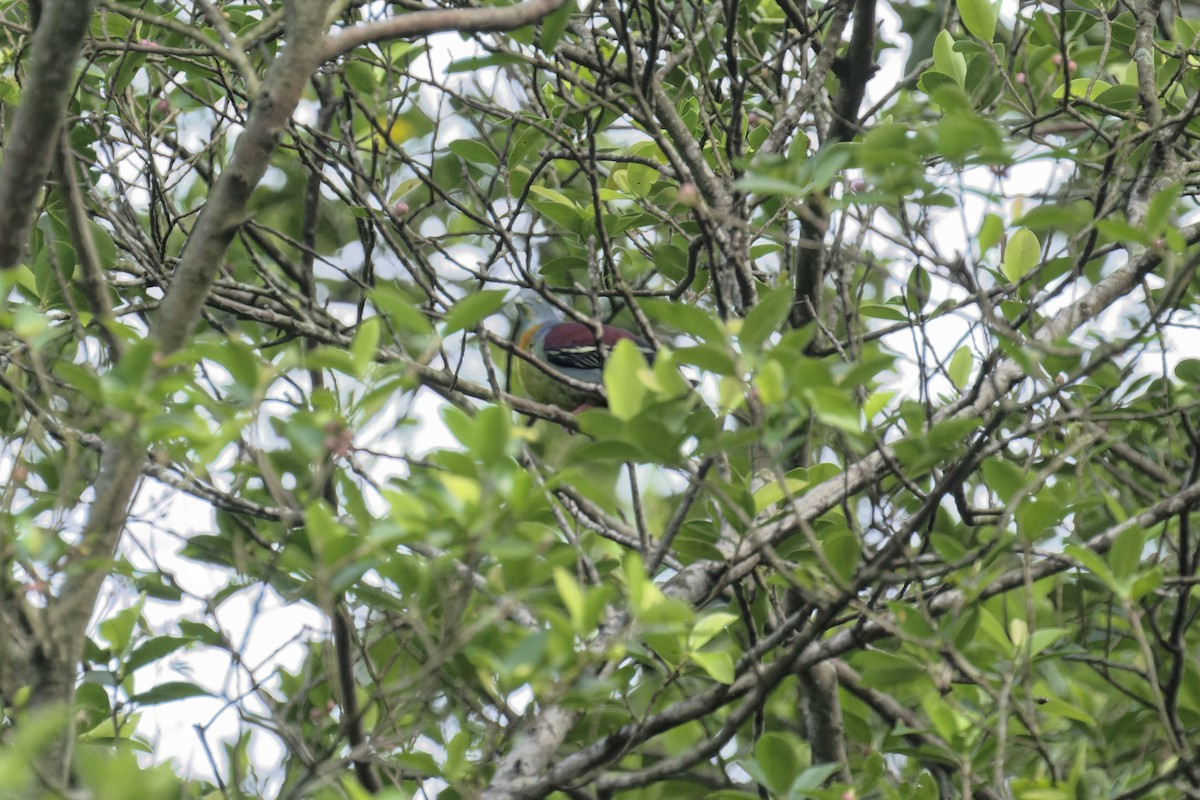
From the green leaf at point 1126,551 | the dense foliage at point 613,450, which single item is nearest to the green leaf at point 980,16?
the dense foliage at point 613,450

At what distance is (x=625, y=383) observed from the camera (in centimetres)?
219

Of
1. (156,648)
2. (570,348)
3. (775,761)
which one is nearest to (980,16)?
(775,761)

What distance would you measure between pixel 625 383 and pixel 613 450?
14 cm

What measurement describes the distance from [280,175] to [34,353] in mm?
6230

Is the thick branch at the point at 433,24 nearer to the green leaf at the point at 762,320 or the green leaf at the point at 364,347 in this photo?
the green leaf at the point at 364,347

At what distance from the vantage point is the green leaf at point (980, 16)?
143 inches

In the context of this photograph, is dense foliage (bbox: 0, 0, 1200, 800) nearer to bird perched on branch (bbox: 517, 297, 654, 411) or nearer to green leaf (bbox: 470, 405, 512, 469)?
green leaf (bbox: 470, 405, 512, 469)

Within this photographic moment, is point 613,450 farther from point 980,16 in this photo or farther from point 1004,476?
point 980,16

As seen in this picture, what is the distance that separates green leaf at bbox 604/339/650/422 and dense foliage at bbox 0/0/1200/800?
0.01m

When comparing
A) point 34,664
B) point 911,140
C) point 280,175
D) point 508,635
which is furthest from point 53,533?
point 280,175

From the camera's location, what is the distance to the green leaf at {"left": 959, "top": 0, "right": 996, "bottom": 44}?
143 inches

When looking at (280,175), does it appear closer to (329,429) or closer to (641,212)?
(641,212)

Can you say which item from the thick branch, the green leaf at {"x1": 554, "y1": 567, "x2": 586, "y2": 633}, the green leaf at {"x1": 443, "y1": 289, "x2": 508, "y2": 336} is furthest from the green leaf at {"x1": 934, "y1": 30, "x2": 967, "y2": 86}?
the green leaf at {"x1": 554, "y1": 567, "x2": 586, "y2": 633}

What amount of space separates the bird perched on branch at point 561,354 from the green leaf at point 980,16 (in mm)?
2458
